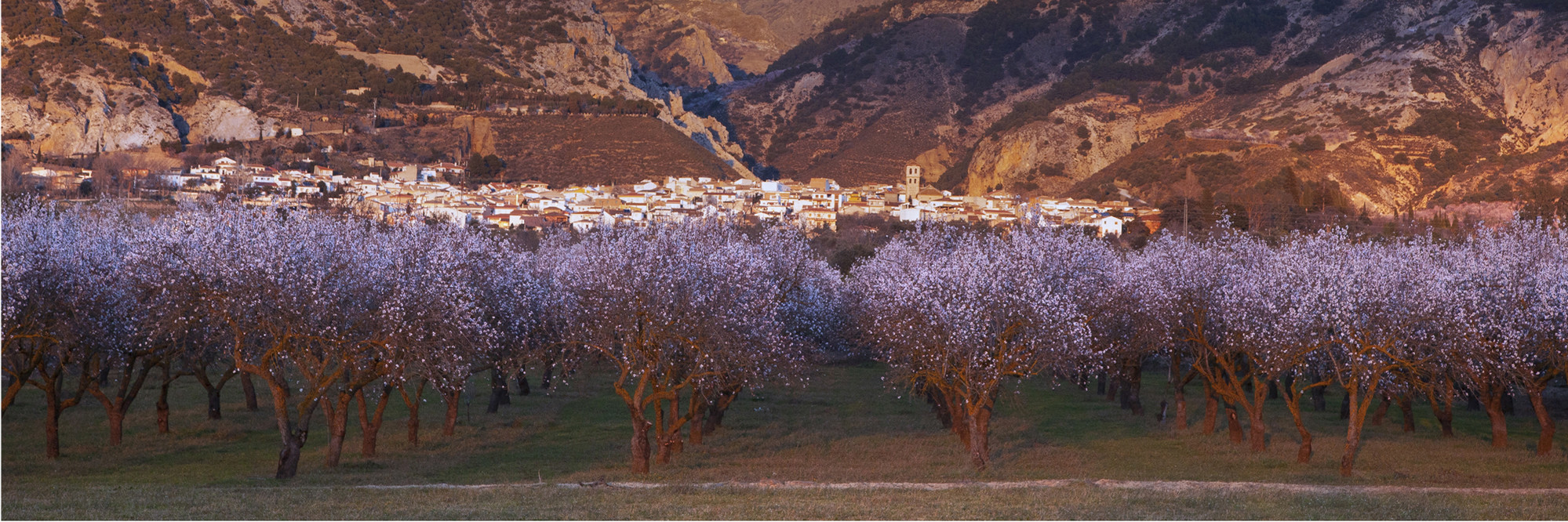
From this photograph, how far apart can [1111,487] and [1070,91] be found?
177 metres

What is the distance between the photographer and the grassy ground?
20.2 metres

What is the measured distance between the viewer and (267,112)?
14250 centimetres

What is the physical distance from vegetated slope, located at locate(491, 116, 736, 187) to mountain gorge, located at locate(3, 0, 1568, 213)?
137 cm

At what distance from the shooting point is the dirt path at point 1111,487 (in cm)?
2347

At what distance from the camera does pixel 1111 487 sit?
953 inches

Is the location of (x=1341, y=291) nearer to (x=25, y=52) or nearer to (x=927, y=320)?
(x=927, y=320)

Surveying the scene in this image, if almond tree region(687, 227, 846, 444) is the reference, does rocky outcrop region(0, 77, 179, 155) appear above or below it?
above

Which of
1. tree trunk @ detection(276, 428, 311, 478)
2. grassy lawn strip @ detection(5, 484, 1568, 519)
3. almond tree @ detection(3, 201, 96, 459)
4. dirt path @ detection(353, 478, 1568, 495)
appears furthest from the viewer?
tree trunk @ detection(276, 428, 311, 478)

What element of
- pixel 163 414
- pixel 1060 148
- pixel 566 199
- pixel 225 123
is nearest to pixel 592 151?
pixel 566 199

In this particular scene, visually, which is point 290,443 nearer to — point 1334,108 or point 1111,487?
point 1111,487

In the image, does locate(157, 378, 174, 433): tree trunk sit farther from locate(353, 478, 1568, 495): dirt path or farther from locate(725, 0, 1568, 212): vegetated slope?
locate(725, 0, 1568, 212): vegetated slope

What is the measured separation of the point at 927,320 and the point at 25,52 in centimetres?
14099

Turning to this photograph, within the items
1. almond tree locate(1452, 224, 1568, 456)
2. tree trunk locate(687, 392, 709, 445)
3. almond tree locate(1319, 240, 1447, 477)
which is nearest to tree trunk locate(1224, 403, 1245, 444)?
almond tree locate(1319, 240, 1447, 477)

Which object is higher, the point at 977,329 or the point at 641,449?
the point at 977,329
